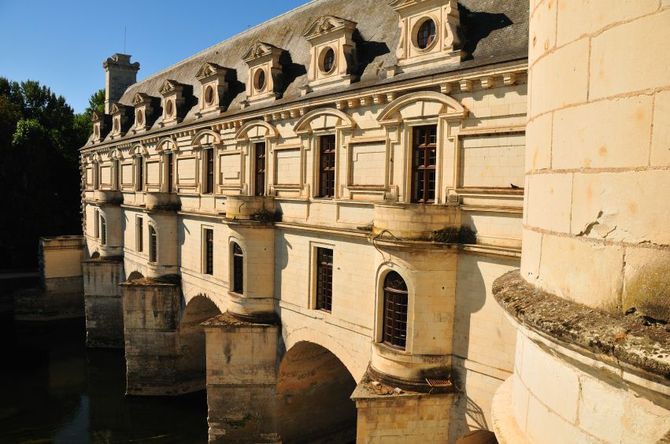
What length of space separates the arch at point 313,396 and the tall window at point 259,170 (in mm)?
5387

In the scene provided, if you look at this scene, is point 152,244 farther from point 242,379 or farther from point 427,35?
point 427,35

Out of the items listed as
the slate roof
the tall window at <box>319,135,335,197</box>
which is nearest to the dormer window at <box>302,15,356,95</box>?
the slate roof

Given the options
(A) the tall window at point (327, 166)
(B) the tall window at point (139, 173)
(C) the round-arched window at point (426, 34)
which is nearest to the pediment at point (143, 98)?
(B) the tall window at point (139, 173)

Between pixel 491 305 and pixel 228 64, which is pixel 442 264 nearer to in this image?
pixel 491 305

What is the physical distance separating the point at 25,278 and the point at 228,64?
25916 mm

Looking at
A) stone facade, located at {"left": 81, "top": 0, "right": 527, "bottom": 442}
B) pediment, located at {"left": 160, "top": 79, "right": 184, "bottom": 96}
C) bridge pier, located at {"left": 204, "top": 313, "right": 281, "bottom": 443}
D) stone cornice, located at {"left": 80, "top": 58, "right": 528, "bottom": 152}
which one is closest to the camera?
stone cornice, located at {"left": 80, "top": 58, "right": 528, "bottom": 152}

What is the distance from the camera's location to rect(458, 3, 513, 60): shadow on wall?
34.0ft

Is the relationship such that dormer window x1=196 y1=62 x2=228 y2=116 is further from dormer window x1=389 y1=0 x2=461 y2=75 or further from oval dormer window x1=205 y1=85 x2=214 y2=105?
dormer window x1=389 y1=0 x2=461 y2=75

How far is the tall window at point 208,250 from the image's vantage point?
19219 mm

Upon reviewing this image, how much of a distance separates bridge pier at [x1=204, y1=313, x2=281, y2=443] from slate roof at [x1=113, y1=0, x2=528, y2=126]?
7.52 metres

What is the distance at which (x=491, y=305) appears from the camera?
9.76 m

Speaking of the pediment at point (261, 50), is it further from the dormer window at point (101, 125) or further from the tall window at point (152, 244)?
the dormer window at point (101, 125)

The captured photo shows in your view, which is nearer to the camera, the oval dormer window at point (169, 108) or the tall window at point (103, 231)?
the oval dormer window at point (169, 108)

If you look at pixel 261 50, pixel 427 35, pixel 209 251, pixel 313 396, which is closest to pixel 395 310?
pixel 427 35
